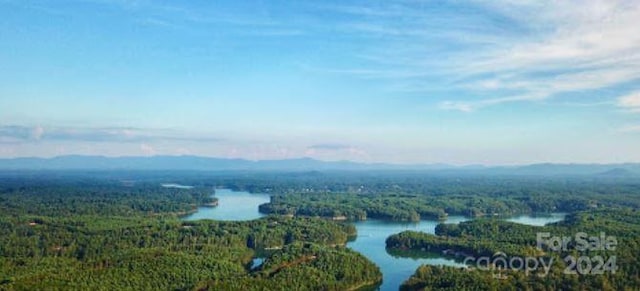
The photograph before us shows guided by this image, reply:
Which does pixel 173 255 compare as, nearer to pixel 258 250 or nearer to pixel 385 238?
pixel 258 250

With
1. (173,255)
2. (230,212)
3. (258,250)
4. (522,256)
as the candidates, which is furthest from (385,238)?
(230,212)

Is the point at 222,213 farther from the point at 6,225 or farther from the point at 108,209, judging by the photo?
the point at 6,225

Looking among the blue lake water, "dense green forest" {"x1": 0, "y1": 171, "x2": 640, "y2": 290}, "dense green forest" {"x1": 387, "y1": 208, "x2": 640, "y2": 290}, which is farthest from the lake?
"dense green forest" {"x1": 387, "y1": 208, "x2": 640, "y2": 290}

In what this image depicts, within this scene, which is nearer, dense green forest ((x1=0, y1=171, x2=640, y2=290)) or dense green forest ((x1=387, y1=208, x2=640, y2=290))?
dense green forest ((x1=387, y1=208, x2=640, y2=290))

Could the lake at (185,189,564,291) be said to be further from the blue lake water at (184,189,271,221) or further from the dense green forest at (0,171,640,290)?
the dense green forest at (0,171,640,290)

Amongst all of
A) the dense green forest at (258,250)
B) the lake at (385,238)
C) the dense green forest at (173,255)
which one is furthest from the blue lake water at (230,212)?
the dense green forest at (173,255)

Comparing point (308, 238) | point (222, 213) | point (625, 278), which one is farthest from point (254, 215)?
point (625, 278)
